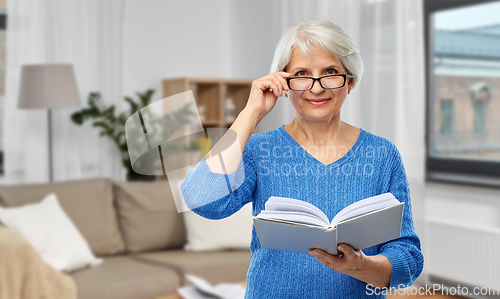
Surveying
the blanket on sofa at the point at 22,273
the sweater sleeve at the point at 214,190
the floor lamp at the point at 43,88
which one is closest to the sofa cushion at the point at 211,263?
the blanket on sofa at the point at 22,273

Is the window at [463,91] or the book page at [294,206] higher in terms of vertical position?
the window at [463,91]

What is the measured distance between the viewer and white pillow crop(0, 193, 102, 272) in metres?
2.39

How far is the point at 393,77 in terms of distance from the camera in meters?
2.94

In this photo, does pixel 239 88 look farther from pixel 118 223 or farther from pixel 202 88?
pixel 118 223

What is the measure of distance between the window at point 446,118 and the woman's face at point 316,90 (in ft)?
8.09

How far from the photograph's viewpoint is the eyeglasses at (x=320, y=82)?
0.97 metres

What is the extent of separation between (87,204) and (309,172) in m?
2.06

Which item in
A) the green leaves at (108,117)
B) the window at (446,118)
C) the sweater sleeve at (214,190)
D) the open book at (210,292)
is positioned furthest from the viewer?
the green leaves at (108,117)

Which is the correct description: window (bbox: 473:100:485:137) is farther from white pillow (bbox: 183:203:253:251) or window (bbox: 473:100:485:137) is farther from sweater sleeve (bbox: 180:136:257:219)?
sweater sleeve (bbox: 180:136:257:219)

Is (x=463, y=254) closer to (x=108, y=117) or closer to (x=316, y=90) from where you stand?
(x=316, y=90)

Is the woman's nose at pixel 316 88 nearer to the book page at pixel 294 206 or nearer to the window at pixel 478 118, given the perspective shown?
the book page at pixel 294 206

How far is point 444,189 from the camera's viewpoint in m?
3.05

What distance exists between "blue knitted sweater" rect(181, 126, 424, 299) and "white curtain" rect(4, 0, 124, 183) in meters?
2.65

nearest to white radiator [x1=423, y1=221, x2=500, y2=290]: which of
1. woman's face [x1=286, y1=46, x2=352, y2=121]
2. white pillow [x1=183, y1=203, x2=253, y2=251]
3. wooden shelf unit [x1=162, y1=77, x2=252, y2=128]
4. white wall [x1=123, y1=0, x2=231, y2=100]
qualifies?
white pillow [x1=183, y1=203, x2=253, y2=251]
